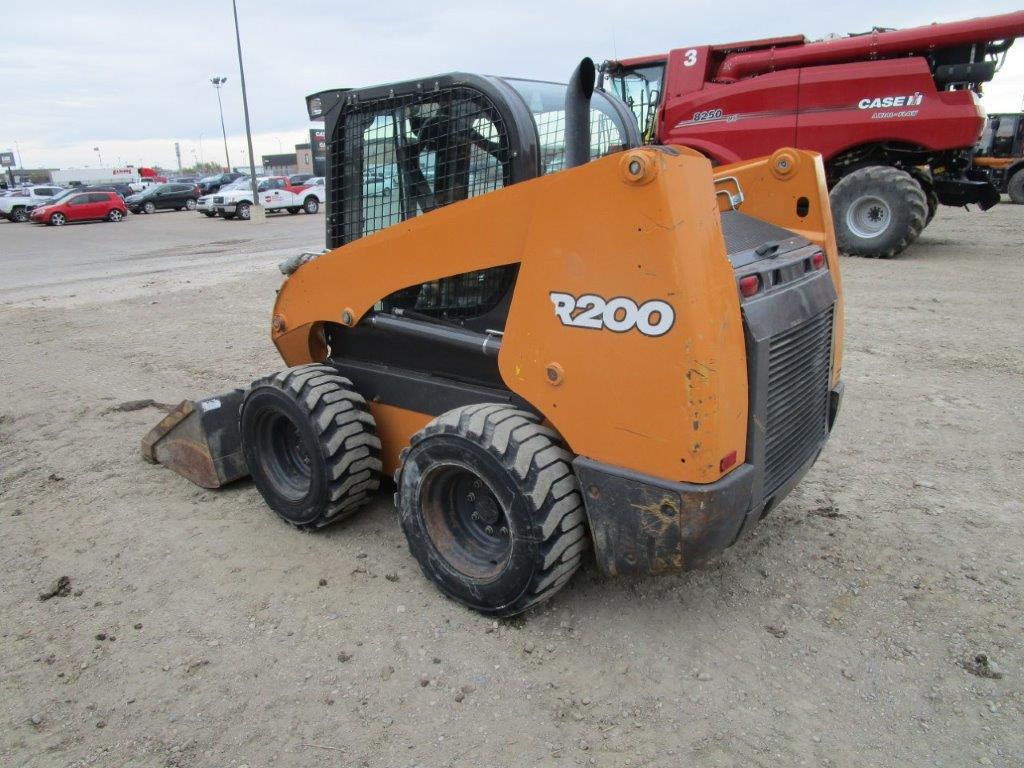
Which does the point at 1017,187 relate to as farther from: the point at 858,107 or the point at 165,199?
the point at 165,199

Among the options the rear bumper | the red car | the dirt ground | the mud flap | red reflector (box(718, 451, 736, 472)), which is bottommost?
the dirt ground

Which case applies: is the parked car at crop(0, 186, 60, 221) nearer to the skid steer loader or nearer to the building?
the skid steer loader

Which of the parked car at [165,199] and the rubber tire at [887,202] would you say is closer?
the rubber tire at [887,202]

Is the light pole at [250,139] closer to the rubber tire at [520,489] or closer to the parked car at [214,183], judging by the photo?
the parked car at [214,183]

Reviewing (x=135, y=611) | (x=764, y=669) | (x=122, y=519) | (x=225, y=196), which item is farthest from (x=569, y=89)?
(x=225, y=196)

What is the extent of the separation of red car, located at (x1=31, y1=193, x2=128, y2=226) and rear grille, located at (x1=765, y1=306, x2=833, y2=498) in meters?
29.8

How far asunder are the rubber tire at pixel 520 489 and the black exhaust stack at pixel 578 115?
3.20 feet

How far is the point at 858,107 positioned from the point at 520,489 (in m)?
10.2

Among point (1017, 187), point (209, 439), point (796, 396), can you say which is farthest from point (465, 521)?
point (1017, 187)

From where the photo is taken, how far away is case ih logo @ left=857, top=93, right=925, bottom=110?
32.9 feet

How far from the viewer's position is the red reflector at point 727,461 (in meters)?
2.33

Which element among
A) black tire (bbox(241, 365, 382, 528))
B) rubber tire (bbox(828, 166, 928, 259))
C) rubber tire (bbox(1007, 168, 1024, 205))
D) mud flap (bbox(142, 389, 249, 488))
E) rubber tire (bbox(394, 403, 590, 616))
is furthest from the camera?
rubber tire (bbox(1007, 168, 1024, 205))

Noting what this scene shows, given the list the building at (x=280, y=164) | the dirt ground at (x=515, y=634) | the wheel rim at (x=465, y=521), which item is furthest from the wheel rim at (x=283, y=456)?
the building at (x=280, y=164)

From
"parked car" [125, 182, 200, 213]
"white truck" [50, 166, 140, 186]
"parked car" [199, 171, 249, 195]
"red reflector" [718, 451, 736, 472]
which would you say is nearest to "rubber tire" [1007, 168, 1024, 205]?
"red reflector" [718, 451, 736, 472]
